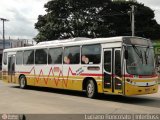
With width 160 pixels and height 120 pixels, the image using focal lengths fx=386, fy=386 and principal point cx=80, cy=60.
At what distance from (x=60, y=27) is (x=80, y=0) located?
15.2 ft

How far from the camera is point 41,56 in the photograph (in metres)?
22.7

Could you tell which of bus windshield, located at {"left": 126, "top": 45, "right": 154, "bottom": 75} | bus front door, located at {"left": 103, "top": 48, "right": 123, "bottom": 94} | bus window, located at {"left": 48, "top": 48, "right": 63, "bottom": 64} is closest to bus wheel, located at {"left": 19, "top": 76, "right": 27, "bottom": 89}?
bus window, located at {"left": 48, "top": 48, "right": 63, "bottom": 64}

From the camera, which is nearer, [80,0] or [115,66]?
[115,66]

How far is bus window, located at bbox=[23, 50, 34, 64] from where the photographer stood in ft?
77.7

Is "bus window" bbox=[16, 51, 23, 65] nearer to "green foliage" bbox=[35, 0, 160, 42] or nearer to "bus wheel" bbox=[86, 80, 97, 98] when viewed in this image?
"bus wheel" bbox=[86, 80, 97, 98]

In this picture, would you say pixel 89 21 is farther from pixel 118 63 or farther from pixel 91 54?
pixel 118 63

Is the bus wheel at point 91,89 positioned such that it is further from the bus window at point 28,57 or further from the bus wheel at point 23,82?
the bus wheel at point 23,82

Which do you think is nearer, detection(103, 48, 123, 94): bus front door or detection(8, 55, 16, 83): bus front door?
detection(103, 48, 123, 94): bus front door

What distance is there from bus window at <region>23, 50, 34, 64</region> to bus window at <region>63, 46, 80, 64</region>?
3989 mm

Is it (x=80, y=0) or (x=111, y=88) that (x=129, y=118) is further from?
(x=80, y=0)

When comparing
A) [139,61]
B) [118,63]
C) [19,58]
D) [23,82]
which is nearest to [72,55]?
[118,63]

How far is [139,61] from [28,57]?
380 inches

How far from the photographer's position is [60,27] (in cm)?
5012

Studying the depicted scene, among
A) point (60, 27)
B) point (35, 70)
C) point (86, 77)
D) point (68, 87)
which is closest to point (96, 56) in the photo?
point (86, 77)
